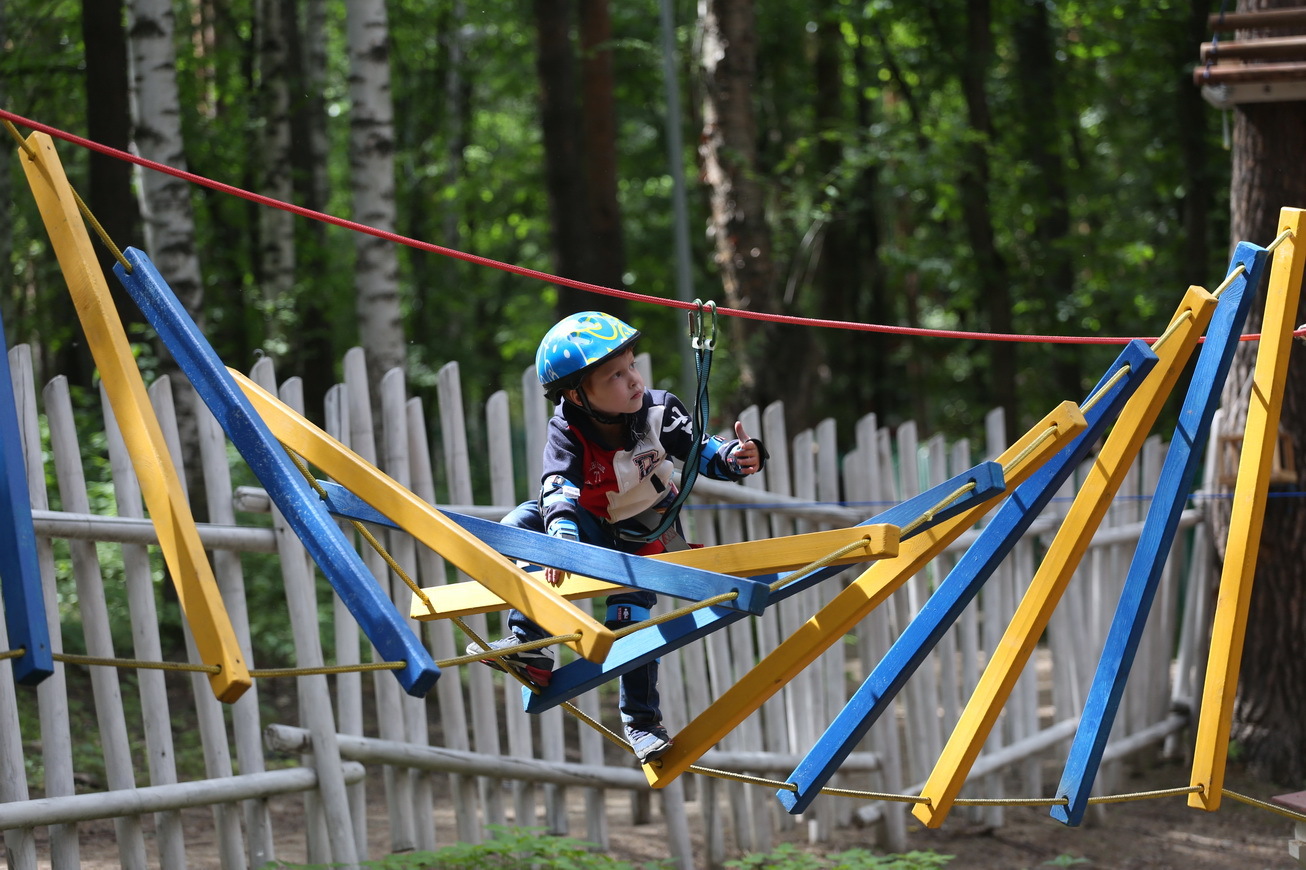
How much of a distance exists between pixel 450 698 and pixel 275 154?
7806 mm

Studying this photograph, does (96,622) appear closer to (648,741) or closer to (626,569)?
(648,741)

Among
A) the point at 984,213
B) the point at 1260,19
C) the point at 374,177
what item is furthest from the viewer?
the point at 984,213

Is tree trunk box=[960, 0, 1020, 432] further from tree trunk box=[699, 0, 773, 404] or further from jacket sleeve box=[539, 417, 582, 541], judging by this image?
jacket sleeve box=[539, 417, 582, 541]

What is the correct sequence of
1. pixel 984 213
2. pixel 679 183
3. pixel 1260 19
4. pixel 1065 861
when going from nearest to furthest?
pixel 1260 19 < pixel 1065 861 < pixel 679 183 < pixel 984 213

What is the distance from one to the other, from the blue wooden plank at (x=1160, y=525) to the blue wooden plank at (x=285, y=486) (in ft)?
5.52

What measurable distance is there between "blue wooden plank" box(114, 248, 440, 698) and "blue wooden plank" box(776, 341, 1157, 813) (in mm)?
1075

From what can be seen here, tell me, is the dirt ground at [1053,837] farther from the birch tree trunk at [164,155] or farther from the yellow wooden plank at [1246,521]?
the yellow wooden plank at [1246,521]

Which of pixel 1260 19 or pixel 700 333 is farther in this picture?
pixel 1260 19

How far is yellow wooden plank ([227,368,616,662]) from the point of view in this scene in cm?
223

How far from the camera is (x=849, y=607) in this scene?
2758mm

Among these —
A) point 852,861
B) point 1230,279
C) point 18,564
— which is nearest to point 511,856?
point 852,861

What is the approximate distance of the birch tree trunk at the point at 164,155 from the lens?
21.1 feet

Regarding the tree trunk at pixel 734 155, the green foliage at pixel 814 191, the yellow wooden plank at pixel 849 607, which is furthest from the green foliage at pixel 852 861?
the green foliage at pixel 814 191

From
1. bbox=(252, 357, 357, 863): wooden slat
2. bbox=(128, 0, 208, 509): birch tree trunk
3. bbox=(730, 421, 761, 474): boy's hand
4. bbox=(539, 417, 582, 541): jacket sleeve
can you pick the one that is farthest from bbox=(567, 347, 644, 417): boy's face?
bbox=(128, 0, 208, 509): birch tree trunk
